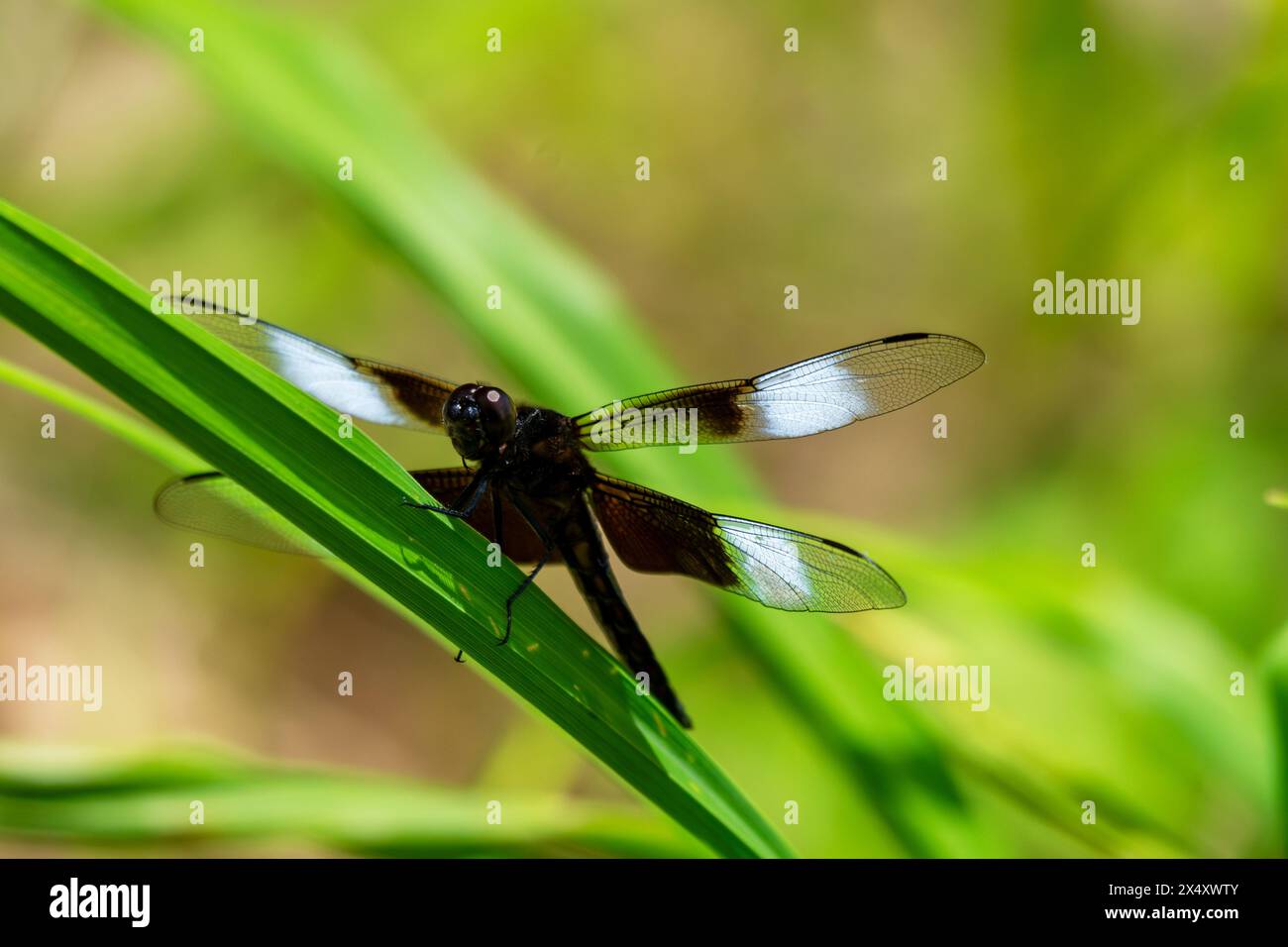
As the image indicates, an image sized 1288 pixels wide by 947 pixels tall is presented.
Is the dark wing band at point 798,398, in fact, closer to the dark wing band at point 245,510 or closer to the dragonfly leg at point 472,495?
the dragonfly leg at point 472,495

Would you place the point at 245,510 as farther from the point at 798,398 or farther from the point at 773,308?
the point at 773,308

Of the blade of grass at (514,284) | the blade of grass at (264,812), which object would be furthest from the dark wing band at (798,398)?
the blade of grass at (264,812)

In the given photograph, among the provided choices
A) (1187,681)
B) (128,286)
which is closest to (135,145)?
(128,286)

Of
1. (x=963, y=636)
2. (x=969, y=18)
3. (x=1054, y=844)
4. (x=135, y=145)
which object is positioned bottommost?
(x=1054, y=844)

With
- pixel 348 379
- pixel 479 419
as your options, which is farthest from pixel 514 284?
pixel 479 419

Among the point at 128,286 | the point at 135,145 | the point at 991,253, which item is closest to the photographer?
the point at 128,286
